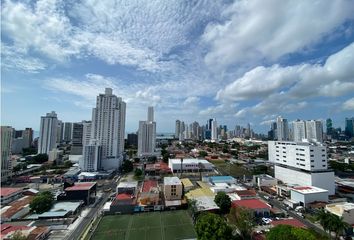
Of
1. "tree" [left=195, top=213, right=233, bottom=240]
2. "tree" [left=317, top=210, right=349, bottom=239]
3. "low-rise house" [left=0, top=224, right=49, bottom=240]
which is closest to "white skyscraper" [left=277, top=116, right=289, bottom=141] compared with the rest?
"tree" [left=317, top=210, right=349, bottom=239]

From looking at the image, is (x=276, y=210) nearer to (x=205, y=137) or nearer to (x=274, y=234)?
(x=274, y=234)

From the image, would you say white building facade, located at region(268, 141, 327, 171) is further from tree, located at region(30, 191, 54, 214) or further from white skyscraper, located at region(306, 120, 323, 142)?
white skyscraper, located at region(306, 120, 323, 142)

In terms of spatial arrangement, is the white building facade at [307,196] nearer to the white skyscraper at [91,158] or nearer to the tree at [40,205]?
the tree at [40,205]

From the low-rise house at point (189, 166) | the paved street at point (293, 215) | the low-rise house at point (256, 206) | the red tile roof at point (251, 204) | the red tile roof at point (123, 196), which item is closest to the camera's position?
the paved street at point (293, 215)

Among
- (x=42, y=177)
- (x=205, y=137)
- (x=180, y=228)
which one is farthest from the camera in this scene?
(x=205, y=137)

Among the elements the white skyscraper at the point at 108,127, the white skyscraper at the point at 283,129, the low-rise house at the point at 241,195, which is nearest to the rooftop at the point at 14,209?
the white skyscraper at the point at 108,127

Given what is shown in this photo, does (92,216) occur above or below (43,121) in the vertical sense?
below

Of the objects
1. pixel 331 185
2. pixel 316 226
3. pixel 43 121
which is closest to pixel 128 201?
pixel 316 226
